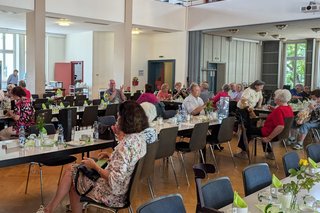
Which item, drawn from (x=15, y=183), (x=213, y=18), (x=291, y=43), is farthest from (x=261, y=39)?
(x=15, y=183)

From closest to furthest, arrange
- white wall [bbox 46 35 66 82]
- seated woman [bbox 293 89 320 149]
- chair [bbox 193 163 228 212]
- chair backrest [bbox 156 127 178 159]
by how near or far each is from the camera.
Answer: chair [bbox 193 163 228 212]
chair backrest [bbox 156 127 178 159]
seated woman [bbox 293 89 320 149]
white wall [bbox 46 35 66 82]

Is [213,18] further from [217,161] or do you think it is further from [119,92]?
[217,161]

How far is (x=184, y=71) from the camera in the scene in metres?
14.7

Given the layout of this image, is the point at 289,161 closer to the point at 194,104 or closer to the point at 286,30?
the point at 194,104

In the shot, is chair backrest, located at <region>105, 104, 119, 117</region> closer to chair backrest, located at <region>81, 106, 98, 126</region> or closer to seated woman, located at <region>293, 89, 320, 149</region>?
chair backrest, located at <region>81, 106, 98, 126</region>

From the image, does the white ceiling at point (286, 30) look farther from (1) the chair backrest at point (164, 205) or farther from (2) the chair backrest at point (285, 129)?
(1) the chair backrest at point (164, 205)

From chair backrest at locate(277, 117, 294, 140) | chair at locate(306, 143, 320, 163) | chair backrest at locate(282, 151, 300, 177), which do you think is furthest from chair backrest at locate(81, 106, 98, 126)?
chair backrest at locate(282, 151, 300, 177)

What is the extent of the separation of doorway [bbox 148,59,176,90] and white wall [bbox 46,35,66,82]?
4.76 meters

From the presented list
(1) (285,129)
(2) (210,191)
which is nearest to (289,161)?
(2) (210,191)

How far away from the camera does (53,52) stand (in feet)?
59.6

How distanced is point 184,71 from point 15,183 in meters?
10.3

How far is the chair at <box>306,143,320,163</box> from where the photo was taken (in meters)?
4.00

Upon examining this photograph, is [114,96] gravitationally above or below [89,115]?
above

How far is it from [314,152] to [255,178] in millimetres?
1451
